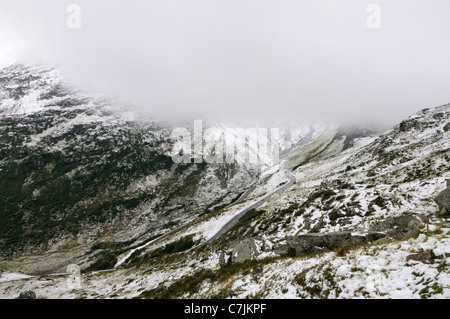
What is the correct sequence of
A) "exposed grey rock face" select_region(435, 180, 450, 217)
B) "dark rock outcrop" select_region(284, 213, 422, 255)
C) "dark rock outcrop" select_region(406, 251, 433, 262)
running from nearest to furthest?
"dark rock outcrop" select_region(406, 251, 433, 262)
"dark rock outcrop" select_region(284, 213, 422, 255)
"exposed grey rock face" select_region(435, 180, 450, 217)

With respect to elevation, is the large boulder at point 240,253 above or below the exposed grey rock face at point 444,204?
below

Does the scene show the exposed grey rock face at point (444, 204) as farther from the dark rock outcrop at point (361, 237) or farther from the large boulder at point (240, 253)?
the large boulder at point (240, 253)

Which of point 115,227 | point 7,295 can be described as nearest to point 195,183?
point 115,227

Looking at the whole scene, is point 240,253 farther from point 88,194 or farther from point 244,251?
point 88,194

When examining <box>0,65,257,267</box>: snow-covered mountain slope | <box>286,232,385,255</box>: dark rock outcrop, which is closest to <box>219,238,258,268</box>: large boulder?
<box>286,232,385,255</box>: dark rock outcrop

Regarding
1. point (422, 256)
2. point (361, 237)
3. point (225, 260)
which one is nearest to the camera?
point (422, 256)

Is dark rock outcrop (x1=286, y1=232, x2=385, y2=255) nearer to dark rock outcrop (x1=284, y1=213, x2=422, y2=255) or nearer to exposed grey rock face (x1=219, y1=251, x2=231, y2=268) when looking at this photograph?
dark rock outcrop (x1=284, y1=213, x2=422, y2=255)

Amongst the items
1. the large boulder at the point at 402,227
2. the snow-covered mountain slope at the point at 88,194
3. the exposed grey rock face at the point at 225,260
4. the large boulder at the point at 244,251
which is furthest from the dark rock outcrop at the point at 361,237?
the snow-covered mountain slope at the point at 88,194

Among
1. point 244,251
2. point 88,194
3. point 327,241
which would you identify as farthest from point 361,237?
point 88,194

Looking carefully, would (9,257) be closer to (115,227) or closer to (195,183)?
(115,227)

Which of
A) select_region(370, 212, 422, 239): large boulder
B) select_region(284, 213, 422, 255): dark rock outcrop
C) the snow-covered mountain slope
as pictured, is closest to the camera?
select_region(370, 212, 422, 239): large boulder

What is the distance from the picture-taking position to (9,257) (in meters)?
117

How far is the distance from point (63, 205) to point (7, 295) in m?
123

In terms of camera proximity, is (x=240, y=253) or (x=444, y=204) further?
(x=240, y=253)
